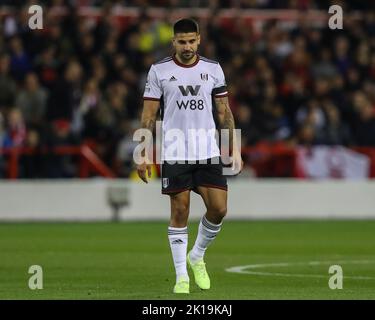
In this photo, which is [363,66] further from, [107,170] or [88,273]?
[88,273]

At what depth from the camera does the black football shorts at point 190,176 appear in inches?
501

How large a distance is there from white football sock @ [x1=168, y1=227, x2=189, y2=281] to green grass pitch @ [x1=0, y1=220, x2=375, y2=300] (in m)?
0.27

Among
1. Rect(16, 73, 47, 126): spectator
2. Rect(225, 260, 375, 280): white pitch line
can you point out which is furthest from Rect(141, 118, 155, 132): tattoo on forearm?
Rect(16, 73, 47, 126): spectator

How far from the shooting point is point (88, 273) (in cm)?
1514

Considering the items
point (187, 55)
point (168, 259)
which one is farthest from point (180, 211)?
point (168, 259)

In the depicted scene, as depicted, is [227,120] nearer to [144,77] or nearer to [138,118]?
[138,118]

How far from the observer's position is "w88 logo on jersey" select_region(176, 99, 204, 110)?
12734 mm

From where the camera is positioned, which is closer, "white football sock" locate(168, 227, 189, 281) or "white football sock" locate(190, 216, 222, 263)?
"white football sock" locate(168, 227, 189, 281)

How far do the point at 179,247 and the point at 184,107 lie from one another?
4.41ft

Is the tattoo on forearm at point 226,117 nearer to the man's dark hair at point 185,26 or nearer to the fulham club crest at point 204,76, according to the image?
the fulham club crest at point 204,76

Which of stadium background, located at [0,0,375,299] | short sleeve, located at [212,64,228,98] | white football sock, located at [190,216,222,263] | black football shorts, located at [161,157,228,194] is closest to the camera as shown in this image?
black football shorts, located at [161,157,228,194]

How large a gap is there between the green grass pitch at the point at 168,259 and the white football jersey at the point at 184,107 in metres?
1.38

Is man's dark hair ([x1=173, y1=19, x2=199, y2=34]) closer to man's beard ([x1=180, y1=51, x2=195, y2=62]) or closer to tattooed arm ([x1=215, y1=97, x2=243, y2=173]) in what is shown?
man's beard ([x1=180, y1=51, x2=195, y2=62])

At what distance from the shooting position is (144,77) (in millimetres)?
27578
